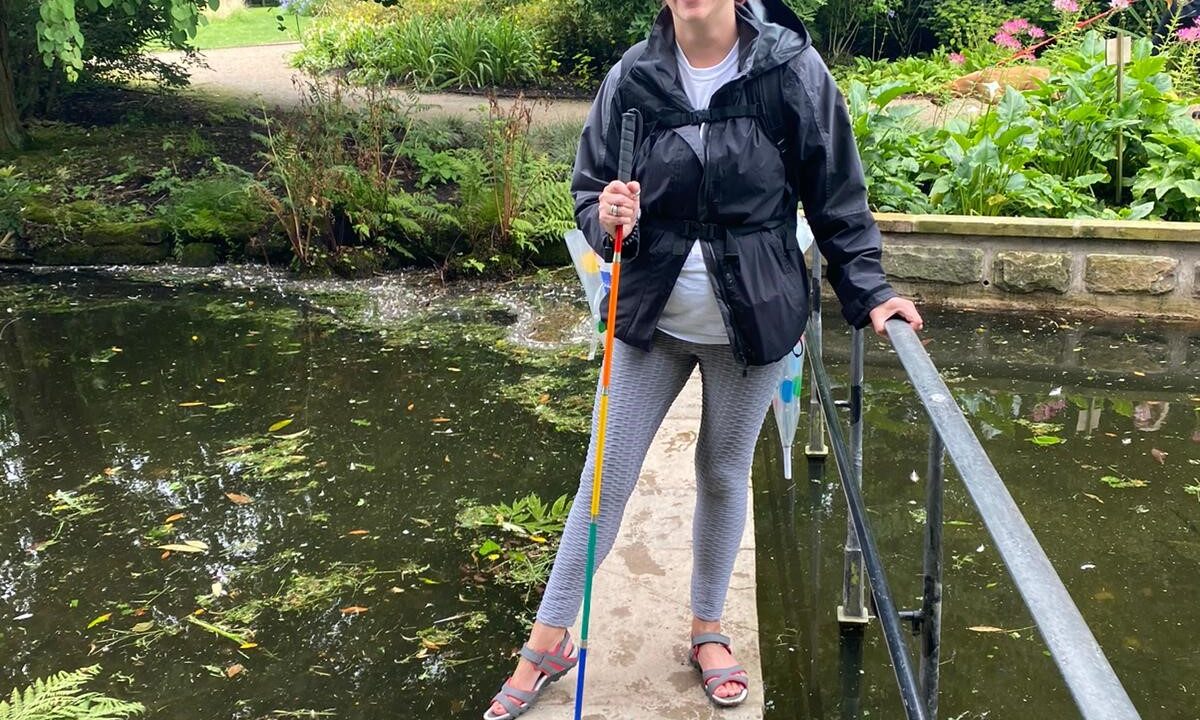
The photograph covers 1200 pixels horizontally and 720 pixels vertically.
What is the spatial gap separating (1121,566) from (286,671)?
8.68ft

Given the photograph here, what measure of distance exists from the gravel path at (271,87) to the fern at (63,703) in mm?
6088

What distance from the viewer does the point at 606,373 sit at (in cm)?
233

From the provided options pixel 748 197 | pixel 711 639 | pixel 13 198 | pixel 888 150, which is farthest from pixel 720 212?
pixel 13 198

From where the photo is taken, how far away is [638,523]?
340cm

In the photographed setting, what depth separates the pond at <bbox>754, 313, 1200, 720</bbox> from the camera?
2.92 metres

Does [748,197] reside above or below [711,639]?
above

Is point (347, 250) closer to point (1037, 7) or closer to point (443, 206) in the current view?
point (443, 206)

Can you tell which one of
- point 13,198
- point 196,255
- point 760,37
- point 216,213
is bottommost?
point 196,255

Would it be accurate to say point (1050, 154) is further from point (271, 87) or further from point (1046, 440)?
point (271, 87)

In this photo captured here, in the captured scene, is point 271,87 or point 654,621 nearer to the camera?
point 654,621

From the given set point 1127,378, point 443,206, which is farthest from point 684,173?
point 443,206

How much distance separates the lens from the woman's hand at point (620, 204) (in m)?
2.16

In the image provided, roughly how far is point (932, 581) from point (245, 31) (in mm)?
21622

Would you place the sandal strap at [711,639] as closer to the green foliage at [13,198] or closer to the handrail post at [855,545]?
the handrail post at [855,545]
